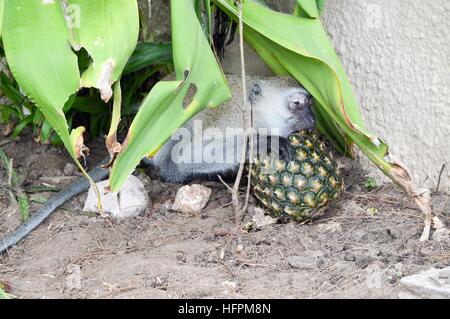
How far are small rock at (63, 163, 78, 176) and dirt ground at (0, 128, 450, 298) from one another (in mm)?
176

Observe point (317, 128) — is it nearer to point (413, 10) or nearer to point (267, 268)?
point (413, 10)

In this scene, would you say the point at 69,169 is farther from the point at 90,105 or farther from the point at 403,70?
the point at 403,70

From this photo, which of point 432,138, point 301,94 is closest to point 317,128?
point 301,94

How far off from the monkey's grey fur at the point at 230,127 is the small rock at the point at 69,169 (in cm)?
28

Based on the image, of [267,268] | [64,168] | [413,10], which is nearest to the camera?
[267,268]

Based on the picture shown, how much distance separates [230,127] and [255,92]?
163mm

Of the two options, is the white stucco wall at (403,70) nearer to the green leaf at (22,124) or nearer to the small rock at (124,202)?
the small rock at (124,202)

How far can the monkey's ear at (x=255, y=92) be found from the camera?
2.73 meters

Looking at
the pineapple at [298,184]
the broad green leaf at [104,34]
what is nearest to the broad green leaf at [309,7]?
the pineapple at [298,184]

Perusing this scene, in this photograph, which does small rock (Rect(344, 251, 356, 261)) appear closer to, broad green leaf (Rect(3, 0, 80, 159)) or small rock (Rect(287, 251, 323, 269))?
small rock (Rect(287, 251, 323, 269))

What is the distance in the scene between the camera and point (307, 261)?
2.15 m

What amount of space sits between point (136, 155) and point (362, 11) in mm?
1045

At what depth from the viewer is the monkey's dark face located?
2678 mm

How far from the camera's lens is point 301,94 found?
2.68 m
